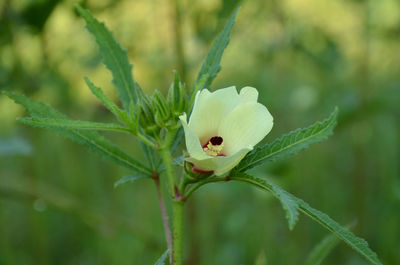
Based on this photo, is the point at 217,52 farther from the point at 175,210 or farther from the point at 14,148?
the point at 14,148

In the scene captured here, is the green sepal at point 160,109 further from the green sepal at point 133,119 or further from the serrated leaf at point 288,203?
the serrated leaf at point 288,203

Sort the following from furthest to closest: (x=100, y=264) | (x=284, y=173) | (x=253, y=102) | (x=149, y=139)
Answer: (x=100, y=264)
(x=284, y=173)
(x=149, y=139)
(x=253, y=102)

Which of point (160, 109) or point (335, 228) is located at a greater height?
point (160, 109)

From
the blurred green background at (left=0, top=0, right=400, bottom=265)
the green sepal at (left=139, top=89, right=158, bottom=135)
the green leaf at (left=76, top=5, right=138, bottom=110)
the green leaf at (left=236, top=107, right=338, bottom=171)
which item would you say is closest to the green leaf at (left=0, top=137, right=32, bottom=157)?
the blurred green background at (left=0, top=0, right=400, bottom=265)

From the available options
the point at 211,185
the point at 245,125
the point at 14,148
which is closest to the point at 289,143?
the point at 245,125

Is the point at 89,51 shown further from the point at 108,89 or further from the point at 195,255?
the point at 195,255

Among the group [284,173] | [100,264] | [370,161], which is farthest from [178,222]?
[370,161]
